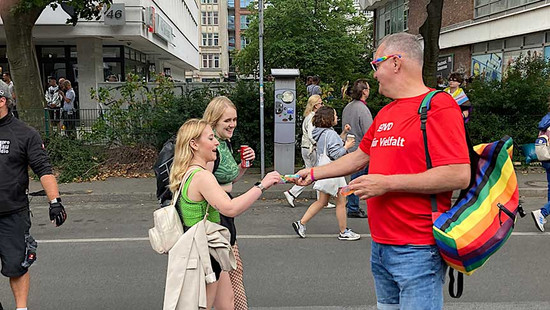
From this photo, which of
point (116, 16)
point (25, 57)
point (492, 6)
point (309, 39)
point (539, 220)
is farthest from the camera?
point (309, 39)

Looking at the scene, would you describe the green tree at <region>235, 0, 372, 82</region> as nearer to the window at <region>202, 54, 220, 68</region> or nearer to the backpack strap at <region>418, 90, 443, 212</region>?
the backpack strap at <region>418, 90, 443, 212</region>

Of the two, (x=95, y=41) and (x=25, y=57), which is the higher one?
(x=95, y=41)

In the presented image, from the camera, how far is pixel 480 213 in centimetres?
228

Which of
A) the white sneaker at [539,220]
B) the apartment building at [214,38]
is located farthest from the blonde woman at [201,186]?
the apartment building at [214,38]

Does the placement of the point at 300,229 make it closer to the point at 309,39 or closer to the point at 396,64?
the point at 396,64

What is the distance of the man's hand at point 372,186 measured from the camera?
7.57ft

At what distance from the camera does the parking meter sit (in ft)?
33.0

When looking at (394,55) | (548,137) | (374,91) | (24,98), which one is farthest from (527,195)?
(24,98)

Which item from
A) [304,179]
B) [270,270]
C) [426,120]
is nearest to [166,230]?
[304,179]

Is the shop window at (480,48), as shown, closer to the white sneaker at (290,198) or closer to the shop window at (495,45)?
the shop window at (495,45)

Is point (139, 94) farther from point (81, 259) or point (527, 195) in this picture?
point (527, 195)

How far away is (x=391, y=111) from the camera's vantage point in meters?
2.56

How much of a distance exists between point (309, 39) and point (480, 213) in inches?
1392

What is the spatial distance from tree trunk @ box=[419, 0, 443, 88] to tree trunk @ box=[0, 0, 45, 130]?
356 inches
